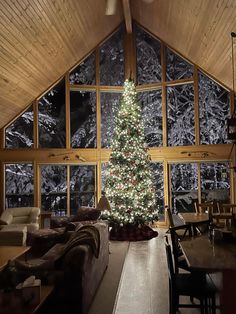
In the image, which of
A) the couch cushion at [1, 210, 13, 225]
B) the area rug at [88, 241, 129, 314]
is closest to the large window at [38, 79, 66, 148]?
the couch cushion at [1, 210, 13, 225]

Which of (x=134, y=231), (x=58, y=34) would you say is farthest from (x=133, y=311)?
(x=58, y=34)

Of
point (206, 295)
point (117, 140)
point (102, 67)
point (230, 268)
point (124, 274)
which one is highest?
point (102, 67)

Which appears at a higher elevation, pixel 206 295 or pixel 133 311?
pixel 206 295

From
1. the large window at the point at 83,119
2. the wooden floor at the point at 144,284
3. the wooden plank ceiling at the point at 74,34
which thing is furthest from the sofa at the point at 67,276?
the large window at the point at 83,119

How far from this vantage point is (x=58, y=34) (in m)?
7.78

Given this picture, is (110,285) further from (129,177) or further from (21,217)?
(21,217)

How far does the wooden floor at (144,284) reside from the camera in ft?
13.3

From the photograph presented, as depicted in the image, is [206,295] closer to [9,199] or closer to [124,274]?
[124,274]

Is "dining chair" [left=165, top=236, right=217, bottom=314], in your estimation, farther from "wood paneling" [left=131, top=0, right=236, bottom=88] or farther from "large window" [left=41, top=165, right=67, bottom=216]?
"large window" [left=41, top=165, right=67, bottom=216]

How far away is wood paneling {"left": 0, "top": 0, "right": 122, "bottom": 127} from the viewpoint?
248 inches

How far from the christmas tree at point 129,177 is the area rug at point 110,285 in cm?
138

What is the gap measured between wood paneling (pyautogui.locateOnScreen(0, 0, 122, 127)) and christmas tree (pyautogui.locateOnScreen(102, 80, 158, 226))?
228 cm

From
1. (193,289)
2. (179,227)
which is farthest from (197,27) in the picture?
(193,289)

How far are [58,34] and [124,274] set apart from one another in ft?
17.7
